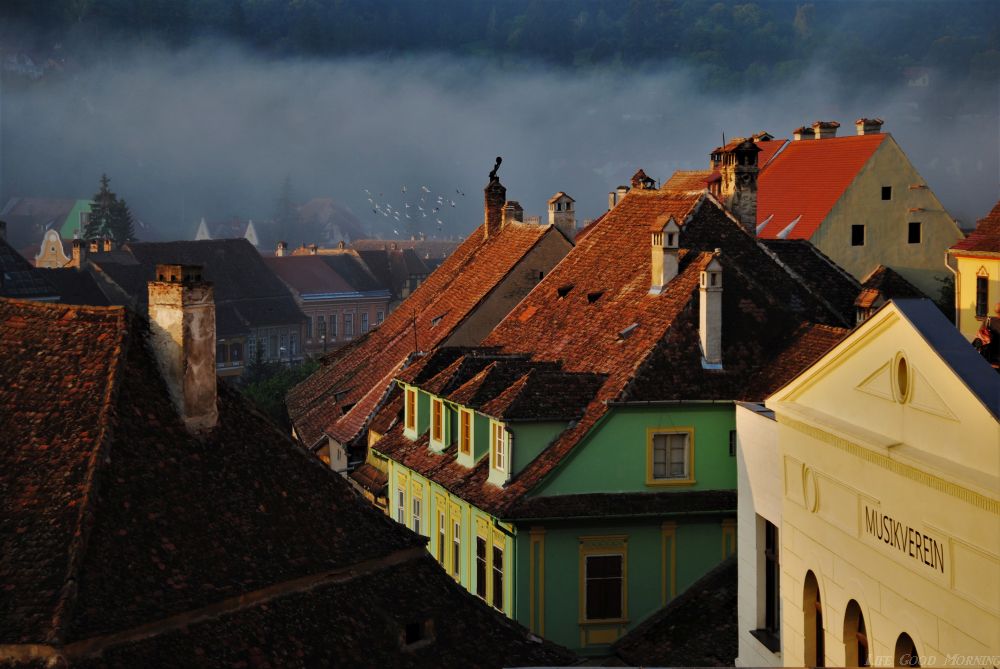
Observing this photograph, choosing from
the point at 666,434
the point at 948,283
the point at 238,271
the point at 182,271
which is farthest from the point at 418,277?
the point at 182,271

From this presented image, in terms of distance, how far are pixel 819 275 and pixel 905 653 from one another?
2186cm

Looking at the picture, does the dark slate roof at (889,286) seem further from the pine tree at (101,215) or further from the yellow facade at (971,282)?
the pine tree at (101,215)

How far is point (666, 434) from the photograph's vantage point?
118ft

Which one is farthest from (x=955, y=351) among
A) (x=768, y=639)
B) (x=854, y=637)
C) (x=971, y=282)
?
(x=971, y=282)

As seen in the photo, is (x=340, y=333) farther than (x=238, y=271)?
Yes

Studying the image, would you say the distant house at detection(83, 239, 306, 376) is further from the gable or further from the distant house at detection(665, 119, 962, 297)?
the gable

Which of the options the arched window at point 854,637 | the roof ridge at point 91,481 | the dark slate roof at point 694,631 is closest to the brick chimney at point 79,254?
the dark slate roof at point 694,631

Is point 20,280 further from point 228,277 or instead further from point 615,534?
point 615,534

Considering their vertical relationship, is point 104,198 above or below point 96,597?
above

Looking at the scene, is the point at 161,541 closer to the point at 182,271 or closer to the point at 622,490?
the point at 182,271

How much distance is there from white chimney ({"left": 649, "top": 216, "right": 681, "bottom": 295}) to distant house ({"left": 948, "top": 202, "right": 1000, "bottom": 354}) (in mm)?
14433

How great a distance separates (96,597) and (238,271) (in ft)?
Result: 366

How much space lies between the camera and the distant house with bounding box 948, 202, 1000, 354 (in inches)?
2002

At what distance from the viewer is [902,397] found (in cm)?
2075
